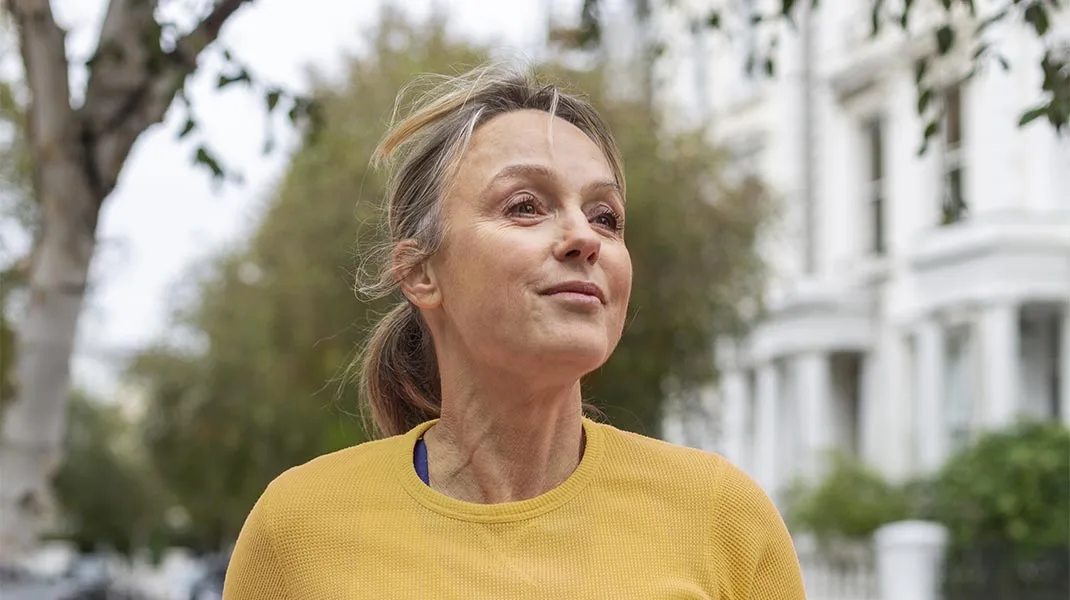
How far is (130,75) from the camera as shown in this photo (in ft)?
20.2

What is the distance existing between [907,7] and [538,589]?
3.66 m

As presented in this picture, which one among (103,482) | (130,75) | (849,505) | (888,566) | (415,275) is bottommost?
(103,482)

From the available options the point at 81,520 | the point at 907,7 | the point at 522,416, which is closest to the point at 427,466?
the point at 522,416

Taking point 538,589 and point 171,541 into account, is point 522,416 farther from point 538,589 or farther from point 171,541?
point 171,541

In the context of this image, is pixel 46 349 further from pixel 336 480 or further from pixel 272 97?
pixel 336 480

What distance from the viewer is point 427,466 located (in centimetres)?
247

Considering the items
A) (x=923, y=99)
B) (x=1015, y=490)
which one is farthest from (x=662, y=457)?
(x=1015, y=490)

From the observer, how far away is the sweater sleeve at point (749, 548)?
2312 millimetres

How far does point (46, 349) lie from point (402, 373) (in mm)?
4327

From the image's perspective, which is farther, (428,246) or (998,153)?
(998,153)

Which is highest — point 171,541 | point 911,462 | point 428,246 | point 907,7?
point 907,7

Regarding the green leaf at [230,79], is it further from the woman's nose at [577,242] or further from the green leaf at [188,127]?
the woman's nose at [577,242]

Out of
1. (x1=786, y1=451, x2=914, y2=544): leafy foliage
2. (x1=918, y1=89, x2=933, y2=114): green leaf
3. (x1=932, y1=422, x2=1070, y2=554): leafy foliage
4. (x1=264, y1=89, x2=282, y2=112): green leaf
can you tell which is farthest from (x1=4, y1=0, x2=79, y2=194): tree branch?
(x1=786, y1=451, x2=914, y2=544): leafy foliage

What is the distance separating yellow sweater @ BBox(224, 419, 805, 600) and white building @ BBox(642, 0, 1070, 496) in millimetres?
17261
